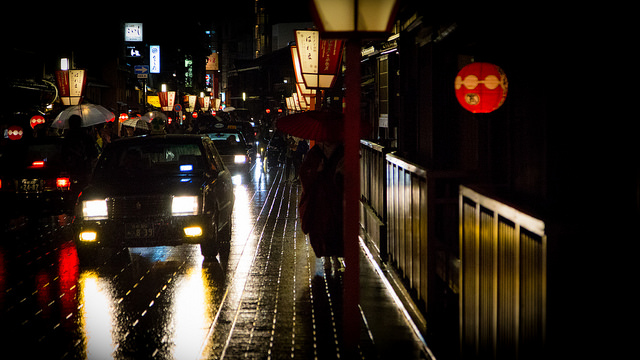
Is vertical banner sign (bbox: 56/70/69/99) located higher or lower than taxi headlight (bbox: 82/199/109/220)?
higher

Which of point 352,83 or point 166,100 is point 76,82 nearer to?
point 352,83

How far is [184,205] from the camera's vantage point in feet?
32.4

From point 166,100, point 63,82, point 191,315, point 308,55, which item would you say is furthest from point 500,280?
point 166,100

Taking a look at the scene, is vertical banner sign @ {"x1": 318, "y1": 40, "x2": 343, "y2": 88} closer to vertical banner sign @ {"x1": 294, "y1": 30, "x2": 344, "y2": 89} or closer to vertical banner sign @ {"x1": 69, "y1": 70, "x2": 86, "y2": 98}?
vertical banner sign @ {"x1": 294, "y1": 30, "x2": 344, "y2": 89}

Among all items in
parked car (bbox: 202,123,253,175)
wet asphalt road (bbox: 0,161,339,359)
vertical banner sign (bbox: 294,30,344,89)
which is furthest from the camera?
parked car (bbox: 202,123,253,175)

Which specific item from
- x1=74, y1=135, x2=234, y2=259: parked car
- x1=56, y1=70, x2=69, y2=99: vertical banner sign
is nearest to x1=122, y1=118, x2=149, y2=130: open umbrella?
x1=56, y1=70, x2=69, y2=99: vertical banner sign

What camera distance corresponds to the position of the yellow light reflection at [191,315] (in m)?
6.32

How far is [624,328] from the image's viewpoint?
10.6ft

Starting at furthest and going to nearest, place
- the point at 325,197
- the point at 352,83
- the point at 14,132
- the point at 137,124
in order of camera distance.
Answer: the point at 14,132 < the point at 137,124 < the point at 325,197 < the point at 352,83

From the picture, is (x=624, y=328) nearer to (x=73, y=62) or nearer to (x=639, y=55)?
(x=639, y=55)

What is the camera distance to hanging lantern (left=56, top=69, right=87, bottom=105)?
Answer: 2036 cm

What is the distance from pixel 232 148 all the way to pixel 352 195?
68.8 ft

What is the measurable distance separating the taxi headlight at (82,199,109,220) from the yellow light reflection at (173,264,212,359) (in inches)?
58.0

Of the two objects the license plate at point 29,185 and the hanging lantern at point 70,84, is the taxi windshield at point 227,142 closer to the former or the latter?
the hanging lantern at point 70,84
